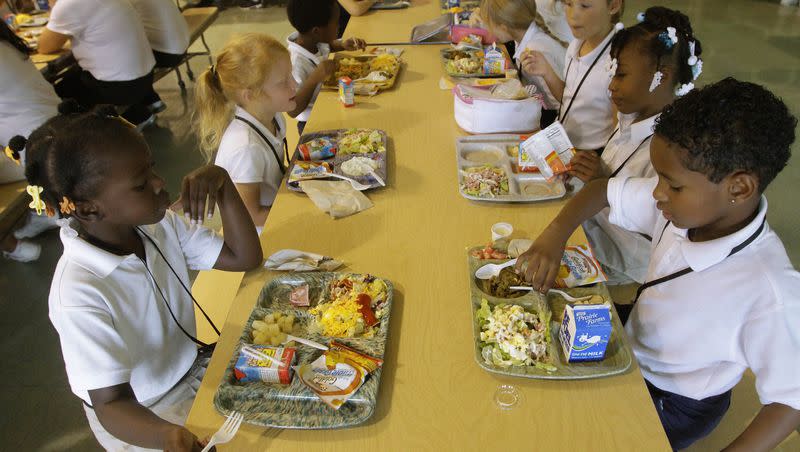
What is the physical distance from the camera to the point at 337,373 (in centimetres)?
102

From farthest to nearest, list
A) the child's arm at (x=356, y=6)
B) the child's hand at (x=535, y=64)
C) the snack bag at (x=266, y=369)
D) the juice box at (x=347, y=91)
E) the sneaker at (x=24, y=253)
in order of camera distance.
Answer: the child's arm at (x=356, y=6) → the sneaker at (x=24, y=253) → the child's hand at (x=535, y=64) → the juice box at (x=347, y=91) → the snack bag at (x=266, y=369)

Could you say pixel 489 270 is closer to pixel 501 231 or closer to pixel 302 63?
pixel 501 231

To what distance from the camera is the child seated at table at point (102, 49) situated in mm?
3104

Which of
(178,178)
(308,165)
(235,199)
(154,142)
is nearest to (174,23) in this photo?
(154,142)

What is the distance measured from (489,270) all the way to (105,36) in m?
3.13

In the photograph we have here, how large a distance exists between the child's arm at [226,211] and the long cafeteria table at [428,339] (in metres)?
0.05

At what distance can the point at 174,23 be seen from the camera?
3.75m

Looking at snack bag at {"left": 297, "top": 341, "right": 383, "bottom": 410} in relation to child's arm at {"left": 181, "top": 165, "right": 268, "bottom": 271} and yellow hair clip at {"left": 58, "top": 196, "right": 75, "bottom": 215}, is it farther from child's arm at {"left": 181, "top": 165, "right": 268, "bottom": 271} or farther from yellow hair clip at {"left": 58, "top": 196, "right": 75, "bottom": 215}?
yellow hair clip at {"left": 58, "top": 196, "right": 75, "bottom": 215}

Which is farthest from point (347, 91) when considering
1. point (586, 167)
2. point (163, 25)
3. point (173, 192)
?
point (163, 25)

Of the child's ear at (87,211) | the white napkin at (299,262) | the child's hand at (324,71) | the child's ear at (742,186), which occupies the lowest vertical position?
the child's hand at (324,71)

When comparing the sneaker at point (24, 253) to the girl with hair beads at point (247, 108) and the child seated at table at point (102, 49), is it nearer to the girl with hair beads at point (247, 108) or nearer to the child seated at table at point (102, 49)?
the child seated at table at point (102, 49)

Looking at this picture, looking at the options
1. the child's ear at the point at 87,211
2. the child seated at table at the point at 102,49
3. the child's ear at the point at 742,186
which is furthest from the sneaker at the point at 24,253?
the child's ear at the point at 742,186

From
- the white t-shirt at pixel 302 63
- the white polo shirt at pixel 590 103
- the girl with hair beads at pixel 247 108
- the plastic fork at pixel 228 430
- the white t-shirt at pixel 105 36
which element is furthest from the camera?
the white t-shirt at pixel 105 36

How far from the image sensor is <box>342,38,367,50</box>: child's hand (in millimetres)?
2805
